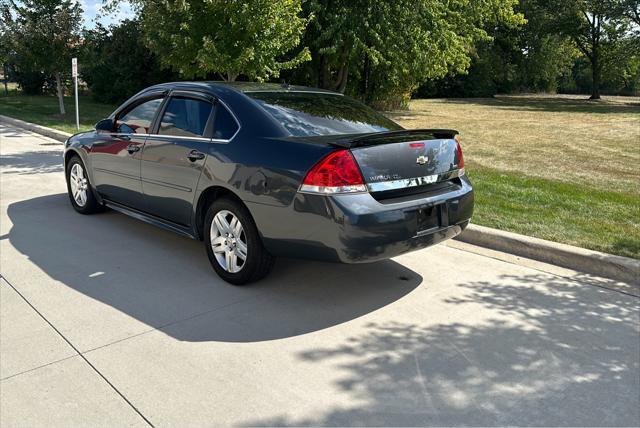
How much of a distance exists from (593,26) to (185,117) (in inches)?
1830

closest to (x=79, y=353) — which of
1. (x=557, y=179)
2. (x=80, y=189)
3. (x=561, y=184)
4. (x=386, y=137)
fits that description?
(x=386, y=137)

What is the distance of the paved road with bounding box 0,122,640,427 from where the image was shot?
2.92m

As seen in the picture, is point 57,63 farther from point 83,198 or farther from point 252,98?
point 252,98

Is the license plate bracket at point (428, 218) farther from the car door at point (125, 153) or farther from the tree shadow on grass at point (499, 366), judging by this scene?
the car door at point (125, 153)

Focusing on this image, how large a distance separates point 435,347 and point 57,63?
63.0 feet

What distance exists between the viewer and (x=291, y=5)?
10.9 m

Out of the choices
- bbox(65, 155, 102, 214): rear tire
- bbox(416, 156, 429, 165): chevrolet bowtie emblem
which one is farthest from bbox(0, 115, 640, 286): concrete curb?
bbox(65, 155, 102, 214): rear tire

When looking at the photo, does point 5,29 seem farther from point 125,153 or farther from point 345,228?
point 345,228

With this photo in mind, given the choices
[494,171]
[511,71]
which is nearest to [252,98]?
[494,171]

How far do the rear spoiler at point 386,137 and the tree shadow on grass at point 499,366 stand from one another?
129 cm

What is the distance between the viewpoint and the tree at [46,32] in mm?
18297

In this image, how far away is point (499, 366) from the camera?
11.0ft

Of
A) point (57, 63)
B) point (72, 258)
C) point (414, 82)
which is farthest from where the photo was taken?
point (414, 82)

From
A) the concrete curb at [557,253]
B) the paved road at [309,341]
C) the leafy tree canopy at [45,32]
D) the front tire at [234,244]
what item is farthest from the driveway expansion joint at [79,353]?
the leafy tree canopy at [45,32]
